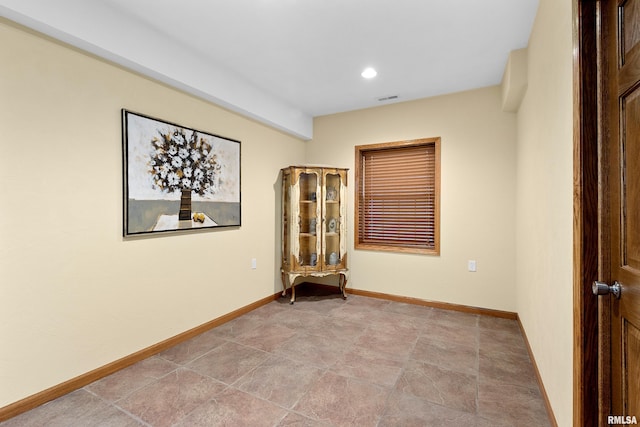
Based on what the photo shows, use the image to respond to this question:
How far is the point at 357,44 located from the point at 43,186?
7.91 ft

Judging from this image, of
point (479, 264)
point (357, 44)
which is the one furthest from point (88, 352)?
point (479, 264)

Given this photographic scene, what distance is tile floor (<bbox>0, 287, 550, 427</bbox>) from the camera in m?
1.65

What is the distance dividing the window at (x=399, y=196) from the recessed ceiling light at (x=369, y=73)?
98cm

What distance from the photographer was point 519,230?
113 inches

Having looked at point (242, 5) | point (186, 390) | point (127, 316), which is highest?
point (242, 5)

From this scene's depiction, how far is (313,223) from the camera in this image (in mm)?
3748

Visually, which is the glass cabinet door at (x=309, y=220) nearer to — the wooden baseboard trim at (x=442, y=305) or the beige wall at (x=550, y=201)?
the wooden baseboard trim at (x=442, y=305)

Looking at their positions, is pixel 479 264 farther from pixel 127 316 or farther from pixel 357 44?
pixel 127 316

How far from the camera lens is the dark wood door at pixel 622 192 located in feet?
3.01

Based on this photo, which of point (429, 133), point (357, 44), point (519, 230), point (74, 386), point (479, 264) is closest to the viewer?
point (74, 386)

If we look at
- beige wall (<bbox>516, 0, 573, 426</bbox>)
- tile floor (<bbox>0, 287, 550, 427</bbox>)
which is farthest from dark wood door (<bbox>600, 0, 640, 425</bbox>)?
tile floor (<bbox>0, 287, 550, 427</bbox>)

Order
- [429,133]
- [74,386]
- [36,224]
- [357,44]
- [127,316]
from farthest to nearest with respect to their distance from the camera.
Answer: [429,133] < [357,44] < [127,316] < [74,386] < [36,224]

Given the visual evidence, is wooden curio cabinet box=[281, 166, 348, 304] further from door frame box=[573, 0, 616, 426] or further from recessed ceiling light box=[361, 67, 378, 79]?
door frame box=[573, 0, 616, 426]

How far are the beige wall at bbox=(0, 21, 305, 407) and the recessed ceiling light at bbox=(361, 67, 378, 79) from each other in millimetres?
1654
